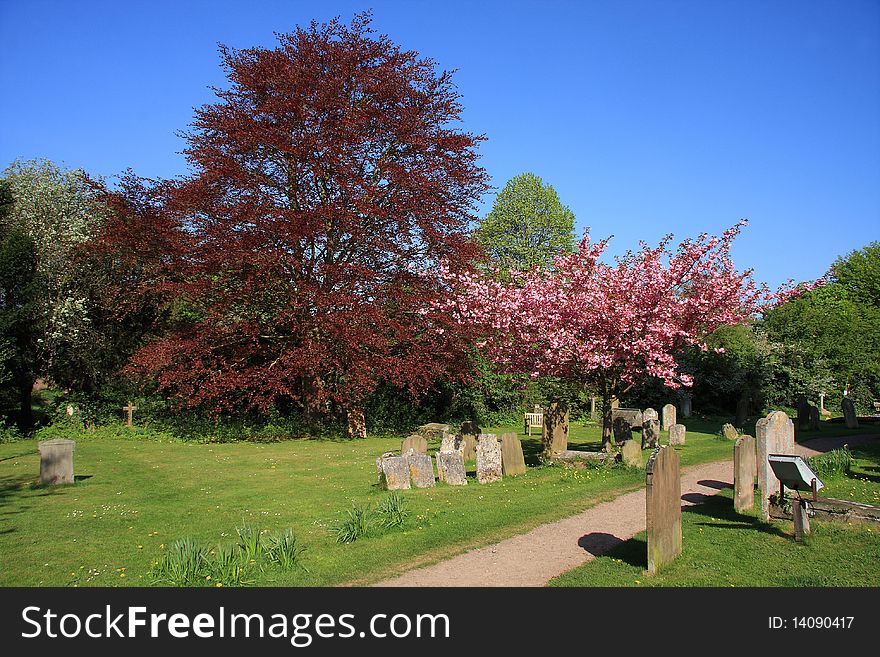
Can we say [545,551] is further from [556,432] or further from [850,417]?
Result: [850,417]

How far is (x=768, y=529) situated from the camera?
29.6 ft

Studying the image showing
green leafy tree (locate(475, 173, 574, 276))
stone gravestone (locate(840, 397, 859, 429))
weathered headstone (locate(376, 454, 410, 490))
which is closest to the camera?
weathered headstone (locate(376, 454, 410, 490))

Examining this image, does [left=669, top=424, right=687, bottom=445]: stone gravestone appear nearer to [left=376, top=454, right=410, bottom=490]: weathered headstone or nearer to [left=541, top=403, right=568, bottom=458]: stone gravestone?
[left=541, top=403, right=568, bottom=458]: stone gravestone

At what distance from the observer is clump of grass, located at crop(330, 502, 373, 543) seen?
8.85 metres

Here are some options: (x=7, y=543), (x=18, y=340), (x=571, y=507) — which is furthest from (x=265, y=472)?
(x=18, y=340)

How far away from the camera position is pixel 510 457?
1447 centimetres

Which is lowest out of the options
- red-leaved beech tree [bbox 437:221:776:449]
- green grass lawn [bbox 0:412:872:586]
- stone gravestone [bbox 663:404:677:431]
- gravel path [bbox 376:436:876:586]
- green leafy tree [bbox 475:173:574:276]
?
green grass lawn [bbox 0:412:872:586]

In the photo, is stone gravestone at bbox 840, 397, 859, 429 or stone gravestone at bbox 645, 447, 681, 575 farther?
stone gravestone at bbox 840, 397, 859, 429

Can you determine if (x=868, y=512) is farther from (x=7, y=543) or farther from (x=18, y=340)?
(x=18, y=340)

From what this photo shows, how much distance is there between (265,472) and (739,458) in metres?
11.0

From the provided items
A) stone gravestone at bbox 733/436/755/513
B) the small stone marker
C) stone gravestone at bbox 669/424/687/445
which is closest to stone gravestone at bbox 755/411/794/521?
stone gravestone at bbox 733/436/755/513

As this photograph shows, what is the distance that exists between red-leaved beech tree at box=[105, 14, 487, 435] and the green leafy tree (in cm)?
1969

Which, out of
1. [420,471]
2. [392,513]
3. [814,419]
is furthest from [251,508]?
[814,419]

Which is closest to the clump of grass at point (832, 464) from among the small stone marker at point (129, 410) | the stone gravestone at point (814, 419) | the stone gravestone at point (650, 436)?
the stone gravestone at point (650, 436)
